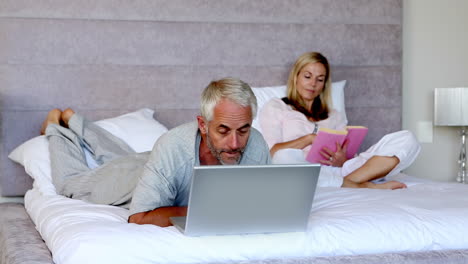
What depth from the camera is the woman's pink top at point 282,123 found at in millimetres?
3498

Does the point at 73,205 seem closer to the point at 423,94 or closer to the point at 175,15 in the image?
the point at 175,15

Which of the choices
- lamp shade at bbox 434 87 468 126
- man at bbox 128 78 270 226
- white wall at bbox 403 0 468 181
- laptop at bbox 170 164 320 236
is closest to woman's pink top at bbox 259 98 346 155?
lamp shade at bbox 434 87 468 126

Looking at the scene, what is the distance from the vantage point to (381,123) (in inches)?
160

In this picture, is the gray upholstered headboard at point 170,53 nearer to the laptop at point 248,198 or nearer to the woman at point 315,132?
the woman at point 315,132

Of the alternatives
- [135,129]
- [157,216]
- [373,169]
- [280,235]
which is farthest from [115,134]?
[280,235]

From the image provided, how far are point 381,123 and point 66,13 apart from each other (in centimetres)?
196

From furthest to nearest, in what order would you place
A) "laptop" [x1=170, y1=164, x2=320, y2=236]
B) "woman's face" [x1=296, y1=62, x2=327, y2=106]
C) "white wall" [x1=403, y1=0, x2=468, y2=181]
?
"white wall" [x1=403, y1=0, x2=468, y2=181], "woman's face" [x1=296, y1=62, x2=327, y2=106], "laptop" [x1=170, y1=164, x2=320, y2=236]

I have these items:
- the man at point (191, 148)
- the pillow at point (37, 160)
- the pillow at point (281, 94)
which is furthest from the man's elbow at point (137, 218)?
the pillow at point (281, 94)

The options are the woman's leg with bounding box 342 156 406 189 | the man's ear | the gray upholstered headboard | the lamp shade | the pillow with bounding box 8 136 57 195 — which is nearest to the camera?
the man's ear

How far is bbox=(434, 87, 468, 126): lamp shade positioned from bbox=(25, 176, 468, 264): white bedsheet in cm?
150

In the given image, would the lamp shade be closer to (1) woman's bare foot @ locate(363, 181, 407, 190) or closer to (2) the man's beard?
(1) woman's bare foot @ locate(363, 181, 407, 190)

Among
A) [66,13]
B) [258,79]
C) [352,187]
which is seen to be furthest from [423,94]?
[66,13]

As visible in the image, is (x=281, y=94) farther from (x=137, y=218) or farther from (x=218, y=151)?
(x=137, y=218)

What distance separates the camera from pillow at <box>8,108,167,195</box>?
300 centimetres
